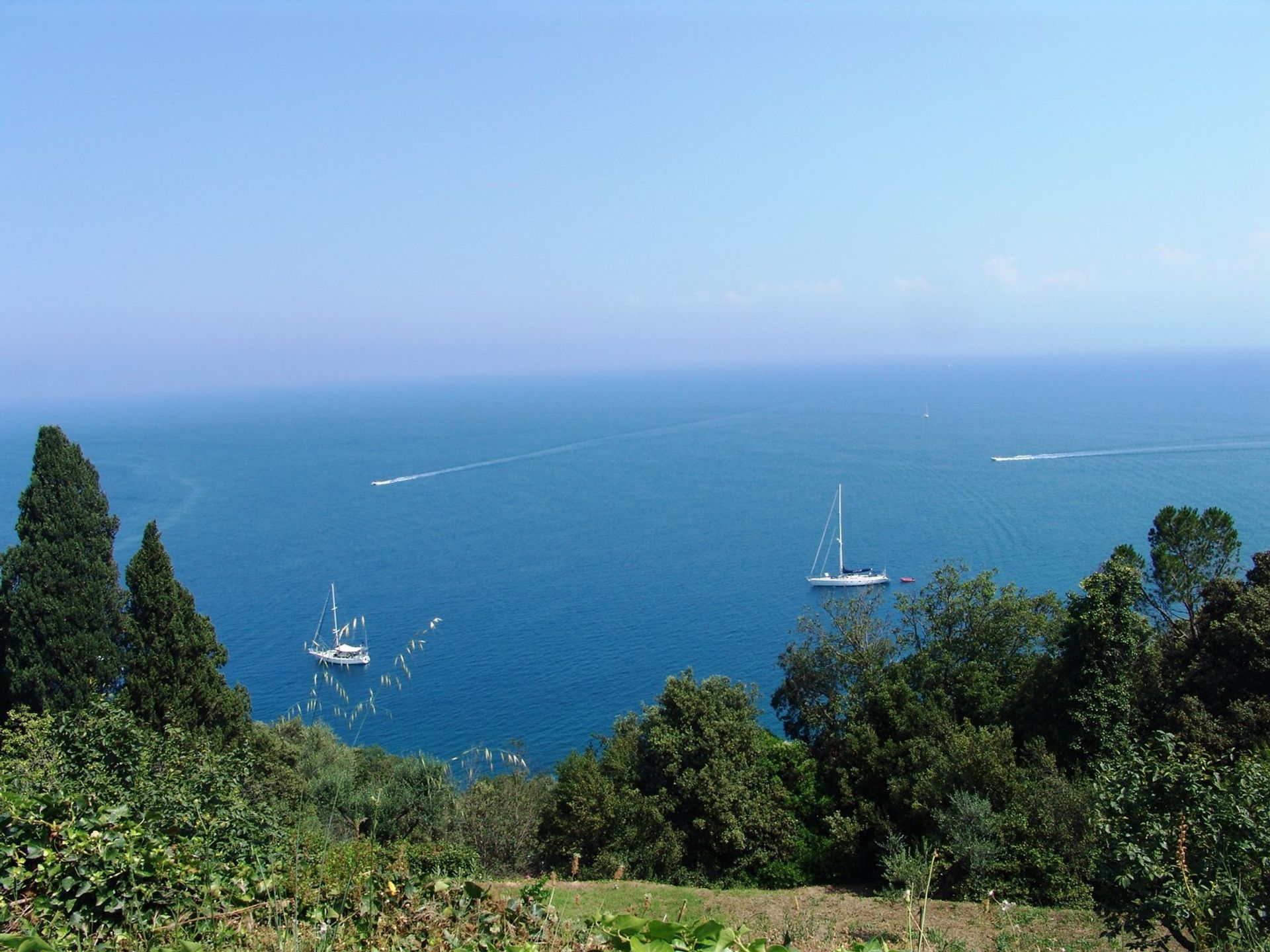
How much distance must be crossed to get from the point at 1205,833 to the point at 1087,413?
105 meters

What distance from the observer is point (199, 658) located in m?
16.9

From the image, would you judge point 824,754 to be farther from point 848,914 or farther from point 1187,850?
point 1187,850

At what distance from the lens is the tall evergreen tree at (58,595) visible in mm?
17938

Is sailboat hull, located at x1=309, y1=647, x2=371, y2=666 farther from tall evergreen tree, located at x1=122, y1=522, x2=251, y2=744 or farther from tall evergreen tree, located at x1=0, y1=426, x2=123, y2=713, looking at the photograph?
tall evergreen tree, located at x1=122, y1=522, x2=251, y2=744

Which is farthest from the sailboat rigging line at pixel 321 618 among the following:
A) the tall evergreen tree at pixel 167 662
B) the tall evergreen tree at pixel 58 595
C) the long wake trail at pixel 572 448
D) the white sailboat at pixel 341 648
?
the long wake trail at pixel 572 448

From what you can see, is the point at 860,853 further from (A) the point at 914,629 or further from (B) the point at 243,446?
(B) the point at 243,446

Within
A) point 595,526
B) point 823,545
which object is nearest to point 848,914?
point 823,545

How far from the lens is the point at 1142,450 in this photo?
2712 inches

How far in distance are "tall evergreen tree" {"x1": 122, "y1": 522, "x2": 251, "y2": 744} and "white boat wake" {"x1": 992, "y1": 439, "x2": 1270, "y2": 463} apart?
6502cm

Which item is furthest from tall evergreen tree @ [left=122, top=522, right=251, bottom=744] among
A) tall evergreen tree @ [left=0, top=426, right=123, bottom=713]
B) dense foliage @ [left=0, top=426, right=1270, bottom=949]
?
tall evergreen tree @ [left=0, top=426, right=123, bottom=713]

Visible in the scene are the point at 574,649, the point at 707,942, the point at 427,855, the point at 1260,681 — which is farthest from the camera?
the point at 574,649

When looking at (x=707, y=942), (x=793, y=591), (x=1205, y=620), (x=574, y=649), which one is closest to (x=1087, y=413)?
(x=793, y=591)

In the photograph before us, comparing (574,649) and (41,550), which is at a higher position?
(41,550)

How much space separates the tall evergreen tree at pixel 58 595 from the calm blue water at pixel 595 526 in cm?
1264
